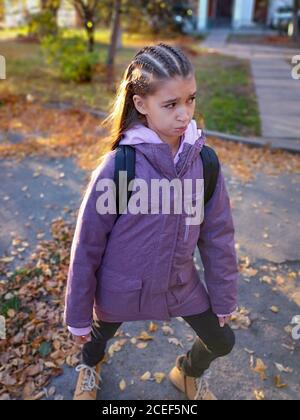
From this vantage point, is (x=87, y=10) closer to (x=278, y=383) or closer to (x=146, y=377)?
(x=146, y=377)

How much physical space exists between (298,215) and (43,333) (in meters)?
2.79

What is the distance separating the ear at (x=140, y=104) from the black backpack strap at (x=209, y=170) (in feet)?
1.04

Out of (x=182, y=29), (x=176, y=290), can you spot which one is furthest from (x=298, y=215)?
(x=182, y=29)

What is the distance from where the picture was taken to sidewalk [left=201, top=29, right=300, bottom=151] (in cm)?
662

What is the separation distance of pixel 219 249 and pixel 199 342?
21.0 inches

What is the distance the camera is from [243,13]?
2642cm

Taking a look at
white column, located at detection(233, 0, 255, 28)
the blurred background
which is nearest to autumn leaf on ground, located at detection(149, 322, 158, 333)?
the blurred background

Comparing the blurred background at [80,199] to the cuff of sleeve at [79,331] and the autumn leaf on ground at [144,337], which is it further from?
the cuff of sleeve at [79,331]

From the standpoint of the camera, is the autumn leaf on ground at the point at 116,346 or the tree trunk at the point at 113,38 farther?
the tree trunk at the point at 113,38

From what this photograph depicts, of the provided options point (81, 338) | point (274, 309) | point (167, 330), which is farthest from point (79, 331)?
point (274, 309)

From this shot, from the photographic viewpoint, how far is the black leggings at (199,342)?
2010mm

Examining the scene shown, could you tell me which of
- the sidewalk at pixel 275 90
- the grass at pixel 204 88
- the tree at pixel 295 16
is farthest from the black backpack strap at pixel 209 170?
the tree at pixel 295 16

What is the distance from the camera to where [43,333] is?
2830 millimetres

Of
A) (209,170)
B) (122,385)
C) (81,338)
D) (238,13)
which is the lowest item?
(122,385)
